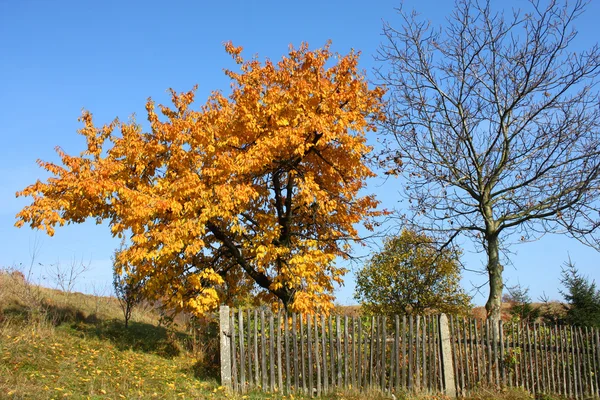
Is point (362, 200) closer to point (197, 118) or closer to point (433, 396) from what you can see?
point (197, 118)

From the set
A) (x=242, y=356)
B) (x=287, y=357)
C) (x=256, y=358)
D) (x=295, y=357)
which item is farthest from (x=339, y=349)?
(x=242, y=356)

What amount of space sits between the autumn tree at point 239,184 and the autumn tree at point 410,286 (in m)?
2.45

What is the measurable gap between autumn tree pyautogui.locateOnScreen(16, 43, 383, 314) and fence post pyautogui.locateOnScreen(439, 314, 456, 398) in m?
3.55

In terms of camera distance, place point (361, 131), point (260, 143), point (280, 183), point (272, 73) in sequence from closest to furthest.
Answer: point (260, 143), point (361, 131), point (272, 73), point (280, 183)

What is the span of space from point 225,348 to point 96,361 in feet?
10.6

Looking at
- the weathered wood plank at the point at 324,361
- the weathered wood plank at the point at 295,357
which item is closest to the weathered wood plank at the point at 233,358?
the weathered wood plank at the point at 295,357

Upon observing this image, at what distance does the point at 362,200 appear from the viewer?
15.7 meters

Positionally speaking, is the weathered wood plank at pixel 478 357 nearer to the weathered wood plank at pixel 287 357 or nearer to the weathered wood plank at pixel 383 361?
the weathered wood plank at pixel 383 361

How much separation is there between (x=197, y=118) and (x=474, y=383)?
1022 cm

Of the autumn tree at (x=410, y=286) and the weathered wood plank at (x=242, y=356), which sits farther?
the autumn tree at (x=410, y=286)

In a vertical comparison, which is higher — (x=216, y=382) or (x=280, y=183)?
(x=280, y=183)

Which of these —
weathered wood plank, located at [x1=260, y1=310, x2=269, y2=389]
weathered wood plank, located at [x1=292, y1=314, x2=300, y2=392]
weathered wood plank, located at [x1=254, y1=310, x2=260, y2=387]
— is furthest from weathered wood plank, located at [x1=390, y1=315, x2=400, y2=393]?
weathered wood plank, located at [x1=254, y1=310, x2=260, y2=387]

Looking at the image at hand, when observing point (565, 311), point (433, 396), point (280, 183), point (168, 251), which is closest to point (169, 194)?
point (168, 251)

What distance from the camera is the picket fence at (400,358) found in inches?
429
